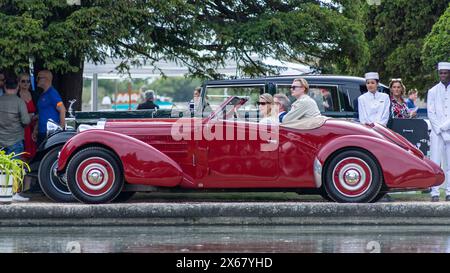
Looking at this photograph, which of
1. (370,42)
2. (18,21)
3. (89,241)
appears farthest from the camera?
(370,42)

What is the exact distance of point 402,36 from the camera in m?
27.1

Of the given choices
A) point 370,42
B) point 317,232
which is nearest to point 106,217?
point 317,232

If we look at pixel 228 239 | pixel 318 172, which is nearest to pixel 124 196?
pixel 318 172

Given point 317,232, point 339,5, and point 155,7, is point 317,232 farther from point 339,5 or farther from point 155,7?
point 339,5

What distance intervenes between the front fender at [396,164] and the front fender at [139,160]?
1.80 m

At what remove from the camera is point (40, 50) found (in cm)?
1403

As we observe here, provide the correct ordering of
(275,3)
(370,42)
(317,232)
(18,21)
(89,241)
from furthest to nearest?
(370,42), (275,3), (18,21), (317,232), (89,241)

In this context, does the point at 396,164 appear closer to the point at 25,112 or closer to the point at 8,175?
the point at 8,175

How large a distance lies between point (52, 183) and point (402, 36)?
16.0m

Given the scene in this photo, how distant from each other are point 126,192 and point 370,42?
1537 centimetres

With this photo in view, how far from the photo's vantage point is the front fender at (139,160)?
12.3 m

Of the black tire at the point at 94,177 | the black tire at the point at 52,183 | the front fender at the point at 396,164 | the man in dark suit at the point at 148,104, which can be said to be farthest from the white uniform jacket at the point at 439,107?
the man in dark suit at the point at 148,104

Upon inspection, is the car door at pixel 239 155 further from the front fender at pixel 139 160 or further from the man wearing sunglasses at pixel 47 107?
the man wearing sunglasses at pixel 47 107

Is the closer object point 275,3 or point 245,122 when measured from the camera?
point 245,122
